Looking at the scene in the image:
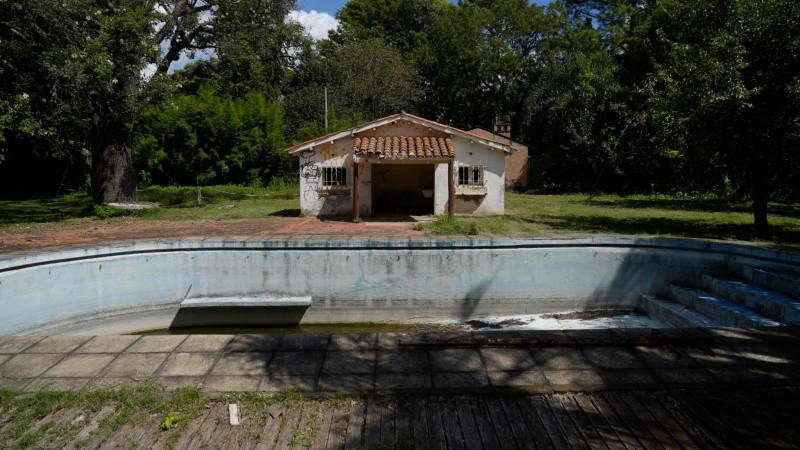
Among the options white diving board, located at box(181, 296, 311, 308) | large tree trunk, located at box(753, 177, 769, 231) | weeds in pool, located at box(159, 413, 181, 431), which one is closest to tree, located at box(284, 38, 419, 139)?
white diving board, located at box(181, 296, 311, 308)

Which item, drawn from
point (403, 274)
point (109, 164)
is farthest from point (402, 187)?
point (403, 274)

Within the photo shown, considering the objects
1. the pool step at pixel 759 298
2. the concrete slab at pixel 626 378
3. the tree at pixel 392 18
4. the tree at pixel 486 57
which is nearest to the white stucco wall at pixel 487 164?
the pool step at pixel 759 298

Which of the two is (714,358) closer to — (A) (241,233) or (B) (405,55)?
(A) (241,233)

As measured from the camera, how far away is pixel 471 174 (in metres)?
17.6

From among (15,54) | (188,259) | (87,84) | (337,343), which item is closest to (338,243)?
(188,259)

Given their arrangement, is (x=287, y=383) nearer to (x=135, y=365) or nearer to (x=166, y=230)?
(x=135, y=365)

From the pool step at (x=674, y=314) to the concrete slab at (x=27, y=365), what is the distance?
8.10 meters

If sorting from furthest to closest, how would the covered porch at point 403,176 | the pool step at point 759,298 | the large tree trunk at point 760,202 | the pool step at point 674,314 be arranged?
the covered porch at point 403,176, the large tree trunk at point 760,202, the pool step at point 674,314, the pool step at point 759,298

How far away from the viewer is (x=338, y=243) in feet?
35.2

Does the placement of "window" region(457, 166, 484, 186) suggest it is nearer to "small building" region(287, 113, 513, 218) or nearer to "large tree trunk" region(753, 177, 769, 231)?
"small building" region(287, 113, 513, 218)

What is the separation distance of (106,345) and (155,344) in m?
0.45

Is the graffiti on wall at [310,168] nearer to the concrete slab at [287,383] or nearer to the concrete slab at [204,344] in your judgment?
the concrete slab at [204,344]

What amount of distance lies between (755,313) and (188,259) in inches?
388

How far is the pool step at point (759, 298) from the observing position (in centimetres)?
723
